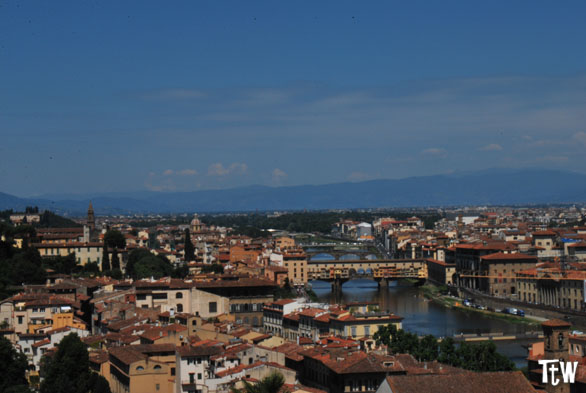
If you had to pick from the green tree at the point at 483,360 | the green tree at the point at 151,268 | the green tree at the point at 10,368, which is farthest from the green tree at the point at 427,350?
the green tree at the point at 151,268

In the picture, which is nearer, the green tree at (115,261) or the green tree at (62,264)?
the green tree at (62,264)

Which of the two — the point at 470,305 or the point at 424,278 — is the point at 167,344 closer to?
the point at 470,305

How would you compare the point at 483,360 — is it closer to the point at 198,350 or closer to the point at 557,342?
the point at 557,342

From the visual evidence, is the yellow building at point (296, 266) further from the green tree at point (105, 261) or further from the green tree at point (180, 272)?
the green tree at point (105, 261)

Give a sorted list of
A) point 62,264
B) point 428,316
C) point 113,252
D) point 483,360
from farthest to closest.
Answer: point 113,252, point 62,264, point 428,316, point 483,360

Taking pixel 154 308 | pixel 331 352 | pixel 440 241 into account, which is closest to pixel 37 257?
pixel 154 308

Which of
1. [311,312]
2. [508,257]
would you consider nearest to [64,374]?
[311,312]

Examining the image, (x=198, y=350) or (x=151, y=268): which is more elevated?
(x=151, y=268)
